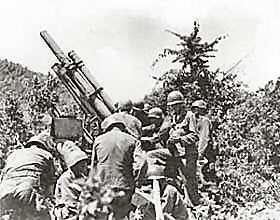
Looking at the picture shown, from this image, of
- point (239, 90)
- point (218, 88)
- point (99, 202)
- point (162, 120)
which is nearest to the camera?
point (99, 202)

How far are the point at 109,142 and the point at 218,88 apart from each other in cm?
887

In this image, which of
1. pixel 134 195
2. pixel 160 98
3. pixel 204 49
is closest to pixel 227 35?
pixel 204 49

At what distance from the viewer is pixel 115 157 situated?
7.48 metres

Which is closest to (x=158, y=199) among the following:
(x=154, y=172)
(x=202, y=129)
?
(x=154, y=172)

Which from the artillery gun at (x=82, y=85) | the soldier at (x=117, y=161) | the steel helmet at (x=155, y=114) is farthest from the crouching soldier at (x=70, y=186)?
the artillery gun at (x=82, y=85)

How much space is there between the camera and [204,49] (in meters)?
15.7

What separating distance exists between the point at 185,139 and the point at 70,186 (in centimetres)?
223

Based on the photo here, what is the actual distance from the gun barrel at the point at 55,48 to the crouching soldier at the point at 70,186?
12.9ft

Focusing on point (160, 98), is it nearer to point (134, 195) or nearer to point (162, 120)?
point (162, 120)

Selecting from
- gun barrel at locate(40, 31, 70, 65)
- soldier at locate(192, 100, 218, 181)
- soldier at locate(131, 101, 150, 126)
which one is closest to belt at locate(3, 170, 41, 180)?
soldier at locate(131, 101, 150, 126)

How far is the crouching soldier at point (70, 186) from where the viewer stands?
7953mm

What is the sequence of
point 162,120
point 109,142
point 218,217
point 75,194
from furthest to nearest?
point 218,217 → point 162,120 → point 75,194 → point 109,142

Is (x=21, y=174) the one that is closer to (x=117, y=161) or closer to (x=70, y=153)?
(x=70, y=153)

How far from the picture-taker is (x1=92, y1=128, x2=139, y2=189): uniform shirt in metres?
7.48
